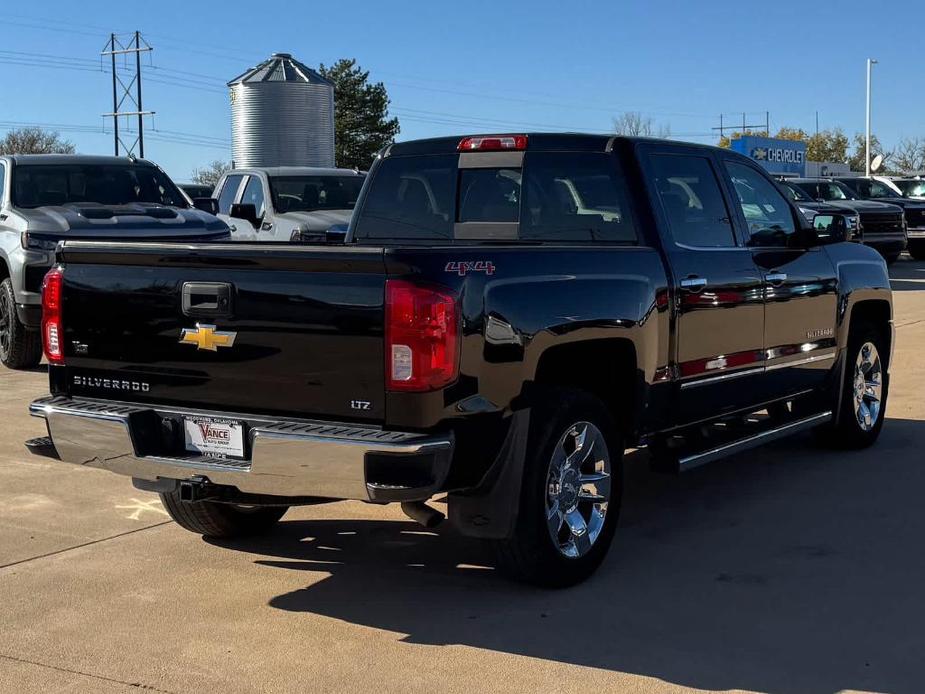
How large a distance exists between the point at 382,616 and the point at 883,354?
4700mm

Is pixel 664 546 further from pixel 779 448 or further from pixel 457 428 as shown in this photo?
pixel 779 448

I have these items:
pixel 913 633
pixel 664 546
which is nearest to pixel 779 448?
pixel 664 546

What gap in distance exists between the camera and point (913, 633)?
461 centimetres

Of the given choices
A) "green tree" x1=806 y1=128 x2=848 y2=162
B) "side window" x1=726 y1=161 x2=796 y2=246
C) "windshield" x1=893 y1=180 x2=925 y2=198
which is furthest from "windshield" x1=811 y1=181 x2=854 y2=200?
"green tree" x1=806 y1=128 x2=848 y2=162

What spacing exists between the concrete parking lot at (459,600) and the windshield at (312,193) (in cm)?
860

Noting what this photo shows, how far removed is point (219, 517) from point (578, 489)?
177 centimetres

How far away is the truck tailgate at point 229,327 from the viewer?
14.6 feet

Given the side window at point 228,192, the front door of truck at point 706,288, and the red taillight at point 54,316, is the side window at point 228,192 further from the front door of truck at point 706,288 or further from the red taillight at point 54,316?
the red taillight at point 54,316

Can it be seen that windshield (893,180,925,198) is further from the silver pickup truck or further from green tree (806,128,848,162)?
green tree (806,128,848,162)

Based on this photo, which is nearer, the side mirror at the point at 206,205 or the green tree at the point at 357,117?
the side mirror at the point at 206,205

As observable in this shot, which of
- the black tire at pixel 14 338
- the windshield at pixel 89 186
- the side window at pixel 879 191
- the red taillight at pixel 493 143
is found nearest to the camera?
the red taillight at pixel 493 143

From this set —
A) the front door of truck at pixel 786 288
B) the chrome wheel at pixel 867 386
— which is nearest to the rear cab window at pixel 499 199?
the front door of truck at pixel 786 288

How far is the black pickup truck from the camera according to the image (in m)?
4.42

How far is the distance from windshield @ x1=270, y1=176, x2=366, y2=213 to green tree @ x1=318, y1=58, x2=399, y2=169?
190 ft
